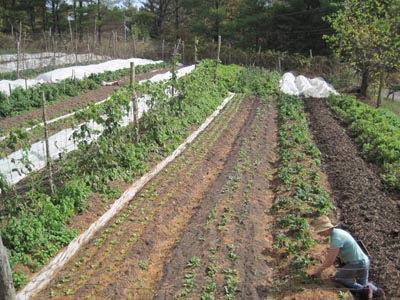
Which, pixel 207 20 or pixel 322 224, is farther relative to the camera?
pixel 207 20

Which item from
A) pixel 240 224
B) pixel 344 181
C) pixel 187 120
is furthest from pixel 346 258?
pixel 187 120

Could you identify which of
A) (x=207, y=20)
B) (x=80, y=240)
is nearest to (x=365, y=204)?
(x=80, y=240)

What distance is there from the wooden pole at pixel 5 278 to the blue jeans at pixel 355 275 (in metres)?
4.15

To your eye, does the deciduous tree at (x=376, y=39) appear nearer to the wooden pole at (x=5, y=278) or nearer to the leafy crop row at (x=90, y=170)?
the leafy crop row at (x=90, y=170)

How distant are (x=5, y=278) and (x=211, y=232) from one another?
3.37 metres

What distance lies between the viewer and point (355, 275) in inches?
211

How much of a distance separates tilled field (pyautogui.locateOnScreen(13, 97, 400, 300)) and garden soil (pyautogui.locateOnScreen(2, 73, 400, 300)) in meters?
0.02

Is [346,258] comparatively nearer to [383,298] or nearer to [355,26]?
[383,298]

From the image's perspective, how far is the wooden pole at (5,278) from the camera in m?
4.22

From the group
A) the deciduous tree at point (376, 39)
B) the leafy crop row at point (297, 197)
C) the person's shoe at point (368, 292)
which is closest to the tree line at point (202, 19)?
the deciduous tree at point (376, 39)

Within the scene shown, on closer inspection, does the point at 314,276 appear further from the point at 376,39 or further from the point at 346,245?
the point at 376,39

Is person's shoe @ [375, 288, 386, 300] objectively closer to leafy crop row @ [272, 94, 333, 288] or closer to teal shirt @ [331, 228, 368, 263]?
teal shirt @ [331, 228, 368, 263]

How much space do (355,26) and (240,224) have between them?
1535 centimetres

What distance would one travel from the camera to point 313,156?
34.8 feet
